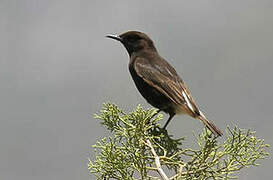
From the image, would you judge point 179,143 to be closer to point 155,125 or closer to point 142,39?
point 155,125

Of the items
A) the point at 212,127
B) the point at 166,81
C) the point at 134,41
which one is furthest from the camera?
the point at 134,41

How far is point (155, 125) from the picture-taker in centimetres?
579

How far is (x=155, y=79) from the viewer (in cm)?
697

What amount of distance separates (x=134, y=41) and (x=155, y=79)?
123 cm

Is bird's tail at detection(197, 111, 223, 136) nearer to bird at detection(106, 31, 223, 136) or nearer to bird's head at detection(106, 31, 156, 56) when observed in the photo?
bird at detection(106, 31, 223, 136)

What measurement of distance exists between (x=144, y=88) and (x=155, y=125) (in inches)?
52.9

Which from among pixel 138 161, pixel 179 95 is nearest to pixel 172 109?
pixel 179 95

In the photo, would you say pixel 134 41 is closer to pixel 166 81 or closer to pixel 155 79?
pixel 155 79

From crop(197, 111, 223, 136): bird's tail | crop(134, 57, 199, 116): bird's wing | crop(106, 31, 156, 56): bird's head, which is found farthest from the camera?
crop(106, 31, 156, 56): bird's head

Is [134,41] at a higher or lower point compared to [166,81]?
higher


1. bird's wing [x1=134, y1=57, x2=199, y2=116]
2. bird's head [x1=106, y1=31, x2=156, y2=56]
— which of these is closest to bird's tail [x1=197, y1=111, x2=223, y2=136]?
bird's wing [x1=134, y1=57, x2=199, y2=116]

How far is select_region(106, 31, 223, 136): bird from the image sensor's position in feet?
21.0

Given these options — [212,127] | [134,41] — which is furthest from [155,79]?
[212,127]

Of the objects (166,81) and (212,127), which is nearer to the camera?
(212,127)
